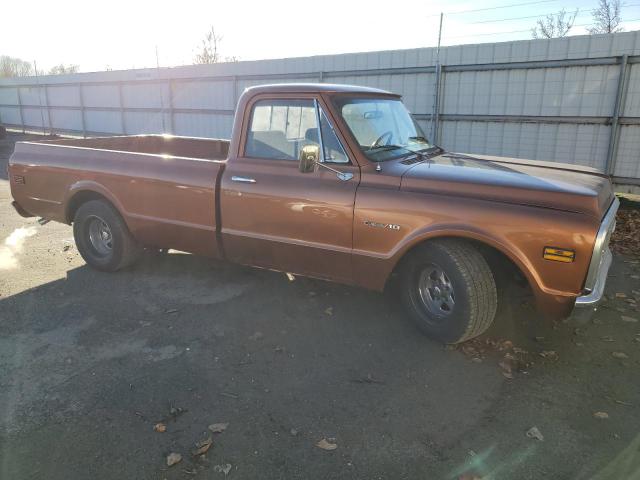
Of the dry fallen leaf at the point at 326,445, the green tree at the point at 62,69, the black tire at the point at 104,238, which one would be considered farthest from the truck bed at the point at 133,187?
the green tree at the point at 62,69

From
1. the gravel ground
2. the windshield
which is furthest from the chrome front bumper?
the windshield

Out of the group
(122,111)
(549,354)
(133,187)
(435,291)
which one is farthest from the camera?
(122,111)

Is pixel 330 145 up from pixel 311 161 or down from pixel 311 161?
up

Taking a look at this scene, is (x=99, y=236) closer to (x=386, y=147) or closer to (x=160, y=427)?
(x=160, y=427)

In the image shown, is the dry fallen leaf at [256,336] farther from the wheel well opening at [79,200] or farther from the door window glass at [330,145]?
the wheel well opening at [79,200]

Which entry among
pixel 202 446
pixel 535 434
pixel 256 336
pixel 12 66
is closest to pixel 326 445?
pixel 202 446

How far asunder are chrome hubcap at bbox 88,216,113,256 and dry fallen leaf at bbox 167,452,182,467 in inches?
133

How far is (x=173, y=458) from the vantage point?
2.65m

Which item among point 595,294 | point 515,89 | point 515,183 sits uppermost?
point 515,89

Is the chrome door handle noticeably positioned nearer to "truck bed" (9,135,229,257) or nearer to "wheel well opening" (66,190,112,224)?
"truck bed" (9,135,229,257)

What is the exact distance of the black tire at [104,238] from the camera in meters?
5.30

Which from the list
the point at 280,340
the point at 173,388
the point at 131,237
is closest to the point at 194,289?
the point at 131,237

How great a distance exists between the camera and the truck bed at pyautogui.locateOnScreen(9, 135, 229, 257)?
4.65m

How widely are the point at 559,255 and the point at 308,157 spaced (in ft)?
6.53
